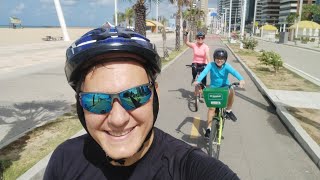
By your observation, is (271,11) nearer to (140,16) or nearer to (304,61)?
(304,61)

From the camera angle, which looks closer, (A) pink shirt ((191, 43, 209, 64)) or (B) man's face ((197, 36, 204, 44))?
(B) man's face ((197, 36, 204, 44))

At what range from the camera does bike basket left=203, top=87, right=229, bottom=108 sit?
16.5 ft

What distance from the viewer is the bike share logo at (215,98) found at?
505 cm

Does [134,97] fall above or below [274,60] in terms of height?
above

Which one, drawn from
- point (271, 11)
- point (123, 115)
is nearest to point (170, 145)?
point (123, 115)

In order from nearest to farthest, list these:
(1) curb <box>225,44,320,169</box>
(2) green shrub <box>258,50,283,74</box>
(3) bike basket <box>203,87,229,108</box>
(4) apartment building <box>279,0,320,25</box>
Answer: (3) bike basket <box>203,87,229,108</box> < (1) curb <box>225,44,320,169</box> < (2) green shrub <box>258,50,283,74</box> < (4) apartment building <box>279,0,320,25</box>

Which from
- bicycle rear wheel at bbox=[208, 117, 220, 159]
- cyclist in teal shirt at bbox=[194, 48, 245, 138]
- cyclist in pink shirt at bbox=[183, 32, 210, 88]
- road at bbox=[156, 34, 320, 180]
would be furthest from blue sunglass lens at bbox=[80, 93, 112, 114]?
cyclist in pink shirt at bbox=[183, 32, 210, 88]

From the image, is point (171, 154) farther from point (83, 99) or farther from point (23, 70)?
point (23, 70)

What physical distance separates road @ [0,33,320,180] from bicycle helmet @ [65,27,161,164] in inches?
147

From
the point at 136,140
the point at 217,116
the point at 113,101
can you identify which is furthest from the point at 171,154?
the point at 217,116

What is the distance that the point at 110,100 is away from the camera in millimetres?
1534

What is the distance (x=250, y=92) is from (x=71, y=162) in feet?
34.4

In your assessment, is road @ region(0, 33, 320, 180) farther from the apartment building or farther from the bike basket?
the apartment building

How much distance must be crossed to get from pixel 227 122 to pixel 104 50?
6.45m
